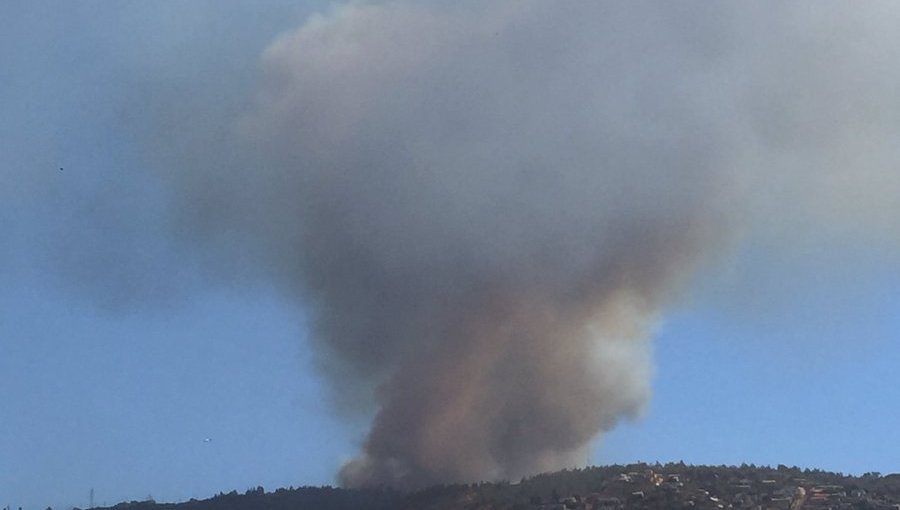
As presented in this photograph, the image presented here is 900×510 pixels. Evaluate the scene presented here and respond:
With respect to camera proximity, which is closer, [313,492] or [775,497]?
[775,497]

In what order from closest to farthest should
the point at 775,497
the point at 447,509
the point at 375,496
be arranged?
the point at 775,497
the point at 447,509
the point at 375,496

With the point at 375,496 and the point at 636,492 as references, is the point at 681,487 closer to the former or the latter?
the point at 636,492

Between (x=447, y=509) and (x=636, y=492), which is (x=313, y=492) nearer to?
(x=447, y=509)

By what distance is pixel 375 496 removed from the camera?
127000 millimetres

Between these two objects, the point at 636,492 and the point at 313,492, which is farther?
the point at 313,492

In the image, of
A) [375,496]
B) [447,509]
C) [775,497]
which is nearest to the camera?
[775,497]

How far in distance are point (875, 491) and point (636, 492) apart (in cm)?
1657

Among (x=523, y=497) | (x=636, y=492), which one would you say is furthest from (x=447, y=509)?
(x=636, y=492)

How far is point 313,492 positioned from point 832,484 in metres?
42.2

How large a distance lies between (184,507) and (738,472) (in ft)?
146

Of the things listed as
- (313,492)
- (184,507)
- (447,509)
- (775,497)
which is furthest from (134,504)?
(775,497)

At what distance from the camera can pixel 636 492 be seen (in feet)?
365

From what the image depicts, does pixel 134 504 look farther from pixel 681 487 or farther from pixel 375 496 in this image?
pixel 681 487

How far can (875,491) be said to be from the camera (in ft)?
363
